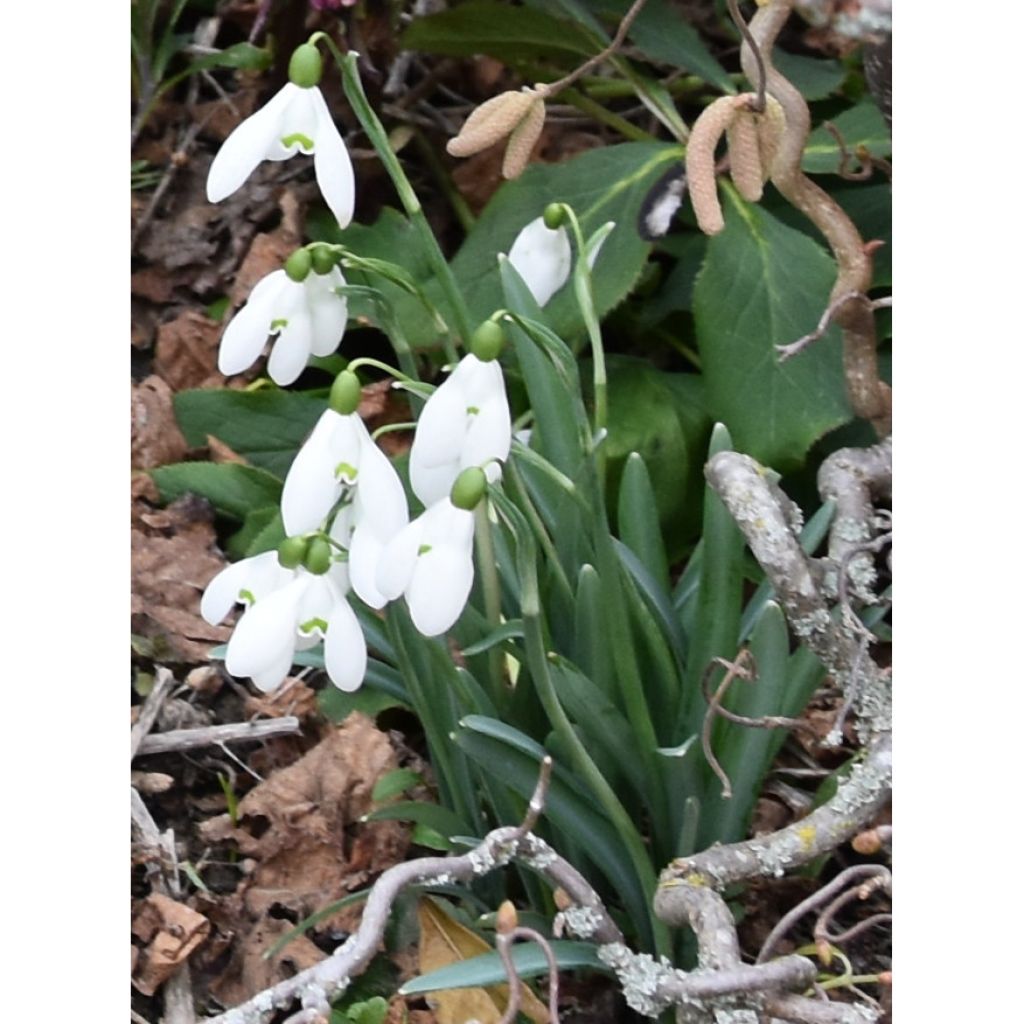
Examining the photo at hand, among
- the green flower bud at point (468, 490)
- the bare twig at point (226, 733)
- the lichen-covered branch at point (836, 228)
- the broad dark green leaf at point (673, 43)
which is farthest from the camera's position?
the broad dark green leaf at point (673, 43)

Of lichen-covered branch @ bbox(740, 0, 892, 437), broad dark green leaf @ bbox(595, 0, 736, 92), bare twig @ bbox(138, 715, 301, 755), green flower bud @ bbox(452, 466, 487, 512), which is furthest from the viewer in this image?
broad dark green leaf @ bbox(595, 0, 736, 92)

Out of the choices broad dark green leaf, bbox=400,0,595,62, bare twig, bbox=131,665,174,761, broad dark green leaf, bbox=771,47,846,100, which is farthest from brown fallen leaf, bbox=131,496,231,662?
broad dark green leaf, bbox=771,47,846,100

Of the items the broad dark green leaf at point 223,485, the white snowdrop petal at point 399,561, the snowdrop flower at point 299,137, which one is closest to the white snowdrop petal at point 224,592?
the white snowdrop petal at point 399,561

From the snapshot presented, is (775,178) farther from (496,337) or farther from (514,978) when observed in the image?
(514,978)

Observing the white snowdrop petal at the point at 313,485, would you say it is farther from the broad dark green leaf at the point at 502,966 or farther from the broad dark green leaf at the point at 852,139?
the broad dark green leaf at the point at 852,139

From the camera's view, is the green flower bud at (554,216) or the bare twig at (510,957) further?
the green flower bud at (554,216)

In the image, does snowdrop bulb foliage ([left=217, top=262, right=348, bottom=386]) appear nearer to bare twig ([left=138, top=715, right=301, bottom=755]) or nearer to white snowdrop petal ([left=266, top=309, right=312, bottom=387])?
white snowdrop petal ([left=266, top=309, right=312, bottom=387])
